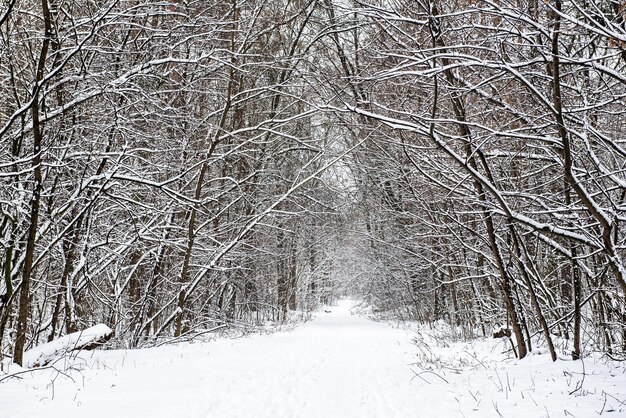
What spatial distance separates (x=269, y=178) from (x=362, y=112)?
35.8 ft

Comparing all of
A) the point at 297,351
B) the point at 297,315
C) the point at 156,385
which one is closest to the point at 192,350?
the point at 297,351

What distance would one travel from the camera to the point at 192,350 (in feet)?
27.1

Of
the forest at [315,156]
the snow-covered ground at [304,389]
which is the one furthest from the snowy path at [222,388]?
the forest at [315,156]

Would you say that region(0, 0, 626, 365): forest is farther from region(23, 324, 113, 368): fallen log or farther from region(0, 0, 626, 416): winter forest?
region(23, 324, 113, 368): fallen log

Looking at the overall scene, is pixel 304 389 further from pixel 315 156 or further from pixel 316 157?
pixel 315 156

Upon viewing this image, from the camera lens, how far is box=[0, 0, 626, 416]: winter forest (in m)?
4.52

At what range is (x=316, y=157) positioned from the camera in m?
11.1

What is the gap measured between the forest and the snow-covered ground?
2.63ft

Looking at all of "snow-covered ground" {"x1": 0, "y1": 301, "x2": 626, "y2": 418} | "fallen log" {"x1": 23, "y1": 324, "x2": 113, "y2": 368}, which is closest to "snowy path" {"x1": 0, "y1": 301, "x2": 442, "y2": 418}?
"snow-covered ground" {"x1": 0, "y1": 301, "x2": 626, "y2": 418}

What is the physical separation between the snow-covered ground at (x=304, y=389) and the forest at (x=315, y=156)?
31.6 inches

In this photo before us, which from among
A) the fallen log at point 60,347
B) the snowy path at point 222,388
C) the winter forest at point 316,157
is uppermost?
the winter forest at point 316,157

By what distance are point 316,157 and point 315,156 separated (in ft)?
2.36

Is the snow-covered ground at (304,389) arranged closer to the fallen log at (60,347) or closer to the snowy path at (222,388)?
the snowy path at (222,388)

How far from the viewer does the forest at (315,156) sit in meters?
4.51
